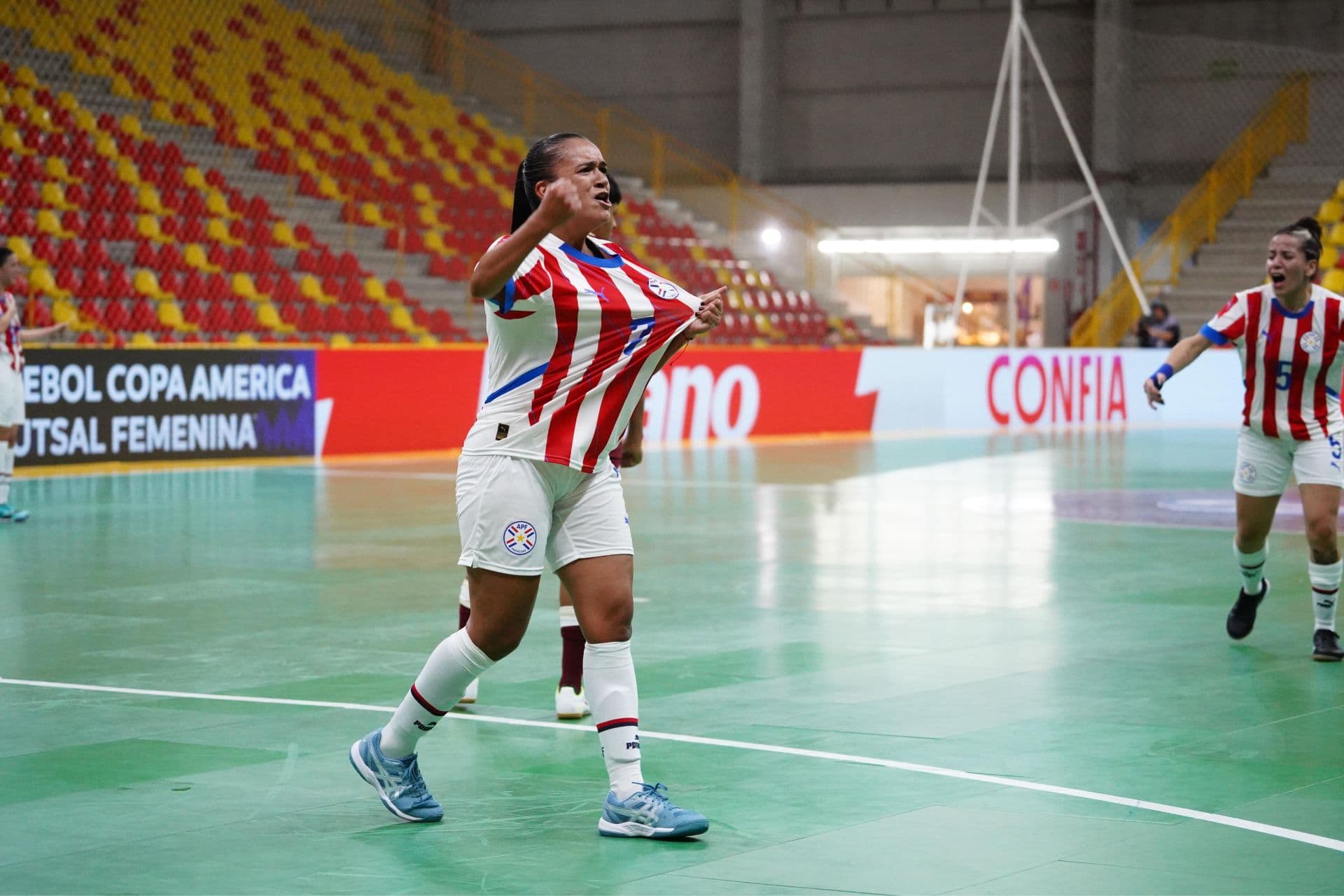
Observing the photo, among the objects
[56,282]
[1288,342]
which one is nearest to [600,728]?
[1288,342]

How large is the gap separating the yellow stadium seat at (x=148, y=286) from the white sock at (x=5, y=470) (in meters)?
7.94

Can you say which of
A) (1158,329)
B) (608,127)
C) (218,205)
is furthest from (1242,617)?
(608,127)

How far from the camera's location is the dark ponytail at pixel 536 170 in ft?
16.9

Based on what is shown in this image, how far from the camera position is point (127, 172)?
80.7ft

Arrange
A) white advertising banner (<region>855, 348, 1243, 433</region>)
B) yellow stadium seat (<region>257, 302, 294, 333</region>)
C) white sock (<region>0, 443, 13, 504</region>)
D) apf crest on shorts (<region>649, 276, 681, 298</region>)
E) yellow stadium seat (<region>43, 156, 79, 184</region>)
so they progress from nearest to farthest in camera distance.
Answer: apf crest on shorts (<region>649, 276, 681, 298</region>) → white sock (<region>0, 443, 13, 504</region>) → yellow stadium seat (<region>43, 156, 79, 184</region>) → yellow stadium seat (<region>257, 302, 294, 333</region>) → white advertising banner (<region>855, 348, 1243, 433</region>)

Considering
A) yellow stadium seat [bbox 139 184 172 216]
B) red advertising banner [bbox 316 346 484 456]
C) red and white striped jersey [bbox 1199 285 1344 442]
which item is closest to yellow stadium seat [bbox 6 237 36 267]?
yellow stadium seat [bbox 139 184 172 216]

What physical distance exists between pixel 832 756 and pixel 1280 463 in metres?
3.67

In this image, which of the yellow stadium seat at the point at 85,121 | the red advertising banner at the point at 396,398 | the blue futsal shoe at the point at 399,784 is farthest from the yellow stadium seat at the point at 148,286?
the blue futsal shoe at the point at 399,784

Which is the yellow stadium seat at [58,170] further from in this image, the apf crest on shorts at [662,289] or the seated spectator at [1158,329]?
the apf crest on shorts at [662,289]

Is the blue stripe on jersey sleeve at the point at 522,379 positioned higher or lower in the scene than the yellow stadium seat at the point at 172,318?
lower

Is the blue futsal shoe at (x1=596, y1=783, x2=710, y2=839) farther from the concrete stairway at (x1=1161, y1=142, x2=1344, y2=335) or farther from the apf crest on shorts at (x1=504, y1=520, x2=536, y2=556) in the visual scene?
the concrete stairway at (x1=1161, y1=142, x2=1344, y2=335)

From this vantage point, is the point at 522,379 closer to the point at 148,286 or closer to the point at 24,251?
the point at 24,251

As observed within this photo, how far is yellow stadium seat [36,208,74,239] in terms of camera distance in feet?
73.3

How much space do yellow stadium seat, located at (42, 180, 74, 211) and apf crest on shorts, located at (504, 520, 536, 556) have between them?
19324 mm
